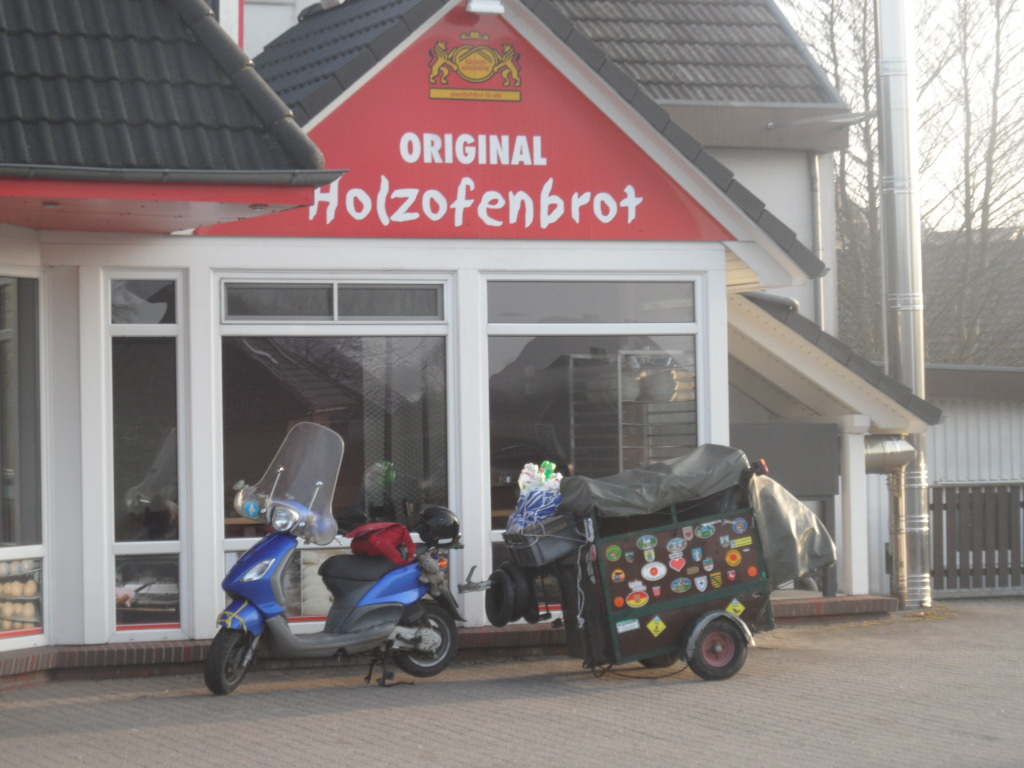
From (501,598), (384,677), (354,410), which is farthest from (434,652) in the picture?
(354,410)

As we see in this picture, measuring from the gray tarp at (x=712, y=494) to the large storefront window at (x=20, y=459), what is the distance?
→ 12.6 feet

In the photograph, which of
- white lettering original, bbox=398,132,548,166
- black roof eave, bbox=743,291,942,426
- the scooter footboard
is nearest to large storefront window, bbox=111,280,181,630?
the scooter footboard

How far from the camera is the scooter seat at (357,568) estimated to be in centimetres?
944

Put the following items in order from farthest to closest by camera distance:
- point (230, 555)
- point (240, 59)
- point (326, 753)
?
point (230, 555) → point (240, 59) → point (326, 753)

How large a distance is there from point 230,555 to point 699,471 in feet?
11.7

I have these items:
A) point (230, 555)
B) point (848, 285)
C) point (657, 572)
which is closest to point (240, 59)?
point (230, 555)

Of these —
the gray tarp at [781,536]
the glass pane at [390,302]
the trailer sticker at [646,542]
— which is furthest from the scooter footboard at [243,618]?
the gray tarp at [781,536]

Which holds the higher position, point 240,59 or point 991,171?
point 991,171

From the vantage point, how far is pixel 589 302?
11.2m

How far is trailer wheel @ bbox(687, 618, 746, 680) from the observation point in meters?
9.34

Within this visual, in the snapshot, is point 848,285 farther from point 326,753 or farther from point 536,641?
point 326,753

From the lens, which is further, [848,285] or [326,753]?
[848,285]

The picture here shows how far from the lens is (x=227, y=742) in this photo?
7.63m

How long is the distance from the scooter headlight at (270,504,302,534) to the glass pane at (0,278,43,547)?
2.06 metres
